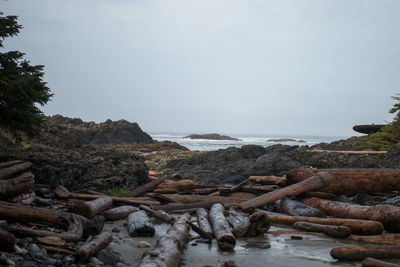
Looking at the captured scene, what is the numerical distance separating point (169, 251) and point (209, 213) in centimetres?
310

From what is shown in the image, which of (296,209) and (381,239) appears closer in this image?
(381,239)

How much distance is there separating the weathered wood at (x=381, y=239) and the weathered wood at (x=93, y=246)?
12.9 ft

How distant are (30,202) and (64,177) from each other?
2.45 meters

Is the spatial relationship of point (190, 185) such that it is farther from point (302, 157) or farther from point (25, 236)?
point (302, 157)

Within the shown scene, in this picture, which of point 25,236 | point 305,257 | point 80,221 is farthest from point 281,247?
point 25,236

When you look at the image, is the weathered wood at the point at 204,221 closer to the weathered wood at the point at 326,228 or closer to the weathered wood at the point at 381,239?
the weathered wood at the point at 326,228

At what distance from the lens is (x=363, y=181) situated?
873cm

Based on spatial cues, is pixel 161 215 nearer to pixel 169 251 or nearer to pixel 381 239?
pixel 169 251

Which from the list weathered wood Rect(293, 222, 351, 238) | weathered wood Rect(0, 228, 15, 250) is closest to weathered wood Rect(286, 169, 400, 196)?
weathered wood Rect(293, 222, 351, 238)

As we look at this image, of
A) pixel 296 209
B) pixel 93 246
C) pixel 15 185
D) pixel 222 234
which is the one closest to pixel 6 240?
pixel 93 246

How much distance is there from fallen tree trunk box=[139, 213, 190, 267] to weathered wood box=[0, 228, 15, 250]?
57.3 inches

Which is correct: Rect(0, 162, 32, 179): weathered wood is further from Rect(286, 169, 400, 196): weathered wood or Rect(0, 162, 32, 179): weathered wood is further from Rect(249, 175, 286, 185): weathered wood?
Rect(286, 169, 400, 196): weathered wood

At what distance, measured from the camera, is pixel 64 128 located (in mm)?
13102

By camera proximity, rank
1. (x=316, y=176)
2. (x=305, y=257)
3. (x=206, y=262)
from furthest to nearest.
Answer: (x=316, y=176), (x=305, y=257), (x=206, y=262)
